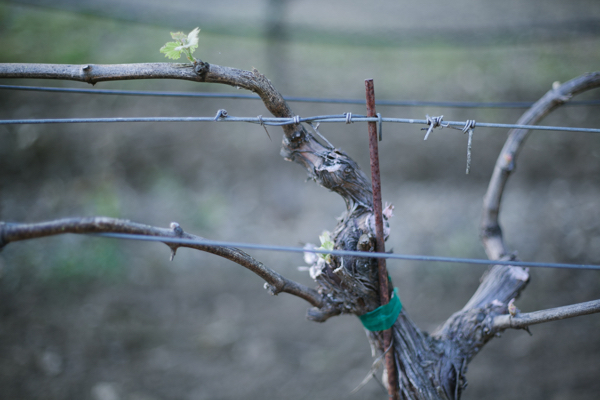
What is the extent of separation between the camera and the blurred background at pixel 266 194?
14.3 feet

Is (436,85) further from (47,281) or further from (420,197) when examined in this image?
(47,281)

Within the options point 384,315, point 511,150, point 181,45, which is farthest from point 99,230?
point 511,150

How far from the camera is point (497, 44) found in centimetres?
691

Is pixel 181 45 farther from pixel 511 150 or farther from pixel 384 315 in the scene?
pixel 511 150

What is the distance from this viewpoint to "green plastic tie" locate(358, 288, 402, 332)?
191cm

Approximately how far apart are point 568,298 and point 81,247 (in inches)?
251

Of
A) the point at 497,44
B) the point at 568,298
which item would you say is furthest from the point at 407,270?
the point at 497,44

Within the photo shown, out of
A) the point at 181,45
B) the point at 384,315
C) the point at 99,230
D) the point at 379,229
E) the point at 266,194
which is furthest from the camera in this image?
the point at 266,194

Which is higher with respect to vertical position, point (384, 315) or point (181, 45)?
point (181, 45)

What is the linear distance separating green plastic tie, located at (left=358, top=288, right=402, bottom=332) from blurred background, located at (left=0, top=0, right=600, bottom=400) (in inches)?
99.6

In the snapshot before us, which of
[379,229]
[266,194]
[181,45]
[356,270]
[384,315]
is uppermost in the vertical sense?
[266,194]

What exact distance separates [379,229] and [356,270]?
22 cm

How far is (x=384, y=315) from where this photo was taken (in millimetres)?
1909

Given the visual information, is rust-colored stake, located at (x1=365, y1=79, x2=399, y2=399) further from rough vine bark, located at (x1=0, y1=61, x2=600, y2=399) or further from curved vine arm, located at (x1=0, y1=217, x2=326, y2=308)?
curved vine arm, located at (x1=0, y1=217, x2=326, y2=308)
